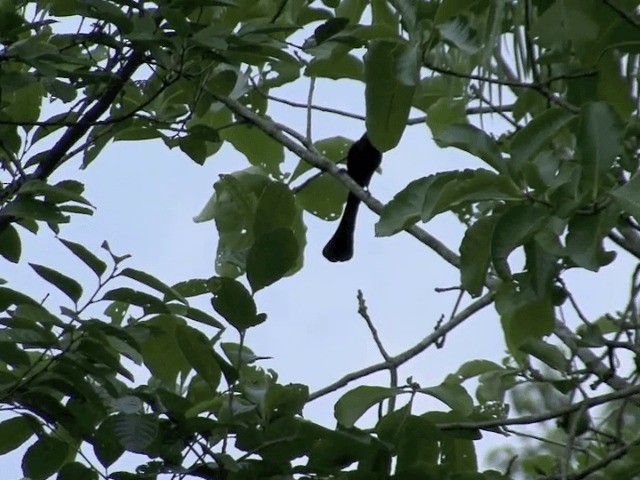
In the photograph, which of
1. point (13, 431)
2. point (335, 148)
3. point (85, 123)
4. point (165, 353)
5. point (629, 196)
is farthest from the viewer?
point (335, 148)

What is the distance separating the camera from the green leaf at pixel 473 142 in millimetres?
1439

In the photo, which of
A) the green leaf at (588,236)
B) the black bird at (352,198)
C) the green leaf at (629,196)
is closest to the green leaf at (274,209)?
the green leaf at (588,236)

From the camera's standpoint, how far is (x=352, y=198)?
9.12 feet

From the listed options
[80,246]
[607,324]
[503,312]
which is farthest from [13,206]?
[607,324]

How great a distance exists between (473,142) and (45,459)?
2.46 ft

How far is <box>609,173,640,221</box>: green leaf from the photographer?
1262 mm

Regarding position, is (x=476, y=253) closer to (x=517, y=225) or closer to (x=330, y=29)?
(x=517, y=225)

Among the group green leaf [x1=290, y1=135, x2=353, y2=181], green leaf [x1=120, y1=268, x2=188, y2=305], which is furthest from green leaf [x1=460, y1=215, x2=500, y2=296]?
green leaf [x1=290, y1=135, x2=353, y2=181]

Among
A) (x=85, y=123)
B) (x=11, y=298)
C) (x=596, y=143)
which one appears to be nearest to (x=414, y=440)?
(x=596, y=143)

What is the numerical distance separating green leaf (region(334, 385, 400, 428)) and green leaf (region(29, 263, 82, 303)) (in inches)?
15.4

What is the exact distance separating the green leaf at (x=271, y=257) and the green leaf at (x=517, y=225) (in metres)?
0.30

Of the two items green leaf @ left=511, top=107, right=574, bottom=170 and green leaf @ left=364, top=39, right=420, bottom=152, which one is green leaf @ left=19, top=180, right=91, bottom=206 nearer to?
green leaf @ left=364, top=39, right=420, bottom=152

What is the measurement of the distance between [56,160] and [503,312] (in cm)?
81

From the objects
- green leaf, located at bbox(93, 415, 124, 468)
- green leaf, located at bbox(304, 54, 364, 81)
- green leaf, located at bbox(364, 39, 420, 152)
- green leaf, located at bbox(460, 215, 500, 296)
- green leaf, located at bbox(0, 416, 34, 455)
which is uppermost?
green leaf, located at bbox(304, 54, 364, 81)
